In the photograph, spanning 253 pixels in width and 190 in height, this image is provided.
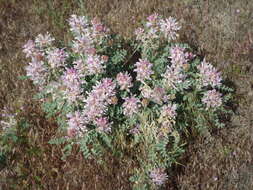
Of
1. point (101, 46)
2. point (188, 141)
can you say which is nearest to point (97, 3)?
point (101, 46)

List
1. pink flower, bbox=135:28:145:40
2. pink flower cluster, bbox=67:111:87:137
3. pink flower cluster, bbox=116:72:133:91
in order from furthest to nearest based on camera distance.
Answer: pink flower, bbox=135:28:145:40 < pink flower cluster, bbox=116:72:133:91 < pink flower cluster, bbox=67:111:87:137

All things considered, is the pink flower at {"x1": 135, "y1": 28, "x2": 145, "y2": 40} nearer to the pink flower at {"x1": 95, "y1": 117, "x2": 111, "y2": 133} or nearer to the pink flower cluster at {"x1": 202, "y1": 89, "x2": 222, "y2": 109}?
the pink flower cluster at {"x1": 202, "y1": 89, "x2": 222, "y2": 109}

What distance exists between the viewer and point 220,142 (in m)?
3.75

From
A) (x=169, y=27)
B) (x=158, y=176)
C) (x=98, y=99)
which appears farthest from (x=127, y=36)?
(x=158, y=176)

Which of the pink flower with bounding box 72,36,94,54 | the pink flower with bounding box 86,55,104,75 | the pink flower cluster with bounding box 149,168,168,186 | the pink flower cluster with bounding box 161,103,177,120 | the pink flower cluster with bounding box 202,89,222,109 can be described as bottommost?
the pink flower cluster with bounding box 149,168,168,186

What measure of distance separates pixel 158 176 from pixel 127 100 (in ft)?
2.35

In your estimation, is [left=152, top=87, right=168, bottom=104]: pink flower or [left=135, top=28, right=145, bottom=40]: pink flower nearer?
[left=152, top=87, right=168, bottom=104]: pink flower

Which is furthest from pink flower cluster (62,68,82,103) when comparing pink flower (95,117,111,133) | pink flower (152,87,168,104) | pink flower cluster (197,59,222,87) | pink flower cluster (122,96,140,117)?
pink flower cluster (197,59,222,87)

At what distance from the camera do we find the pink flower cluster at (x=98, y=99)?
133 inches

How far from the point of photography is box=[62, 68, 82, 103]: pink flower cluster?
135 inches

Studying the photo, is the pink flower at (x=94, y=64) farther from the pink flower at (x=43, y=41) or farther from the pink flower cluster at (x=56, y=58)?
the pink flower at (x=43, y=41)

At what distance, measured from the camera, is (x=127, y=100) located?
3.47 meters

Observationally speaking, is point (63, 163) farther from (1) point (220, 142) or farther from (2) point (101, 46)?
(1) point (220, 142)

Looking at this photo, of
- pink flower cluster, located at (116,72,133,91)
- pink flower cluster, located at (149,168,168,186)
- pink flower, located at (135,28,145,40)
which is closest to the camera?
pink flower cluster, located at (149,168,168,186)
